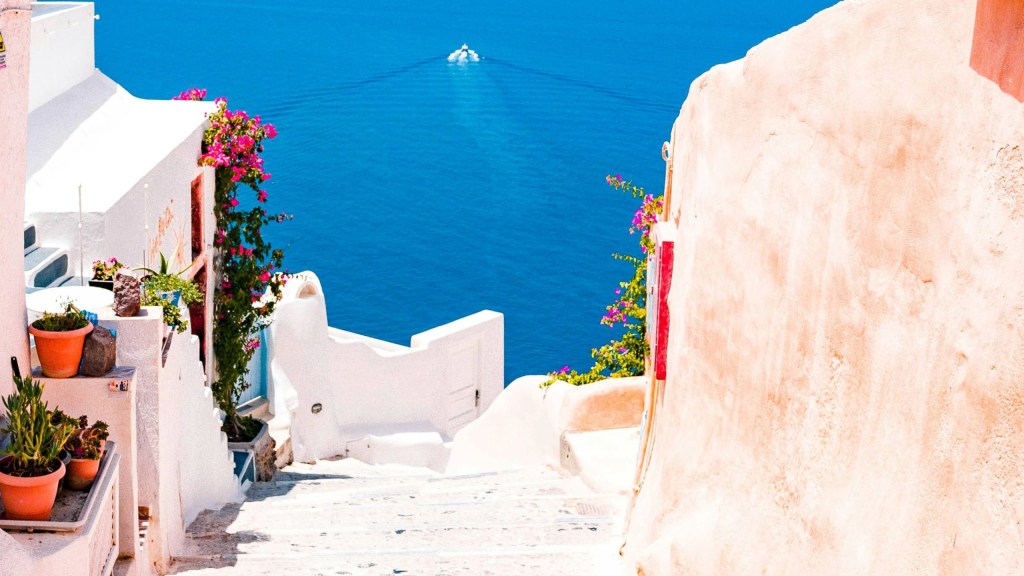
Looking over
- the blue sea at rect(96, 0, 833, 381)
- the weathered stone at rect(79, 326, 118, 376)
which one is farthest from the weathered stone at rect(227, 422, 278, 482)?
the blue sea at rect(96, 0, 833, 381)

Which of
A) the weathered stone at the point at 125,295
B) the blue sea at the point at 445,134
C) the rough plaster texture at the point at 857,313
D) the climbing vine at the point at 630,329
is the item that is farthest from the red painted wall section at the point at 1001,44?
the blue sea at the point at 445,134

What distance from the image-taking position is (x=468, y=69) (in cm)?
5591

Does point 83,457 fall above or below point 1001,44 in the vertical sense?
below

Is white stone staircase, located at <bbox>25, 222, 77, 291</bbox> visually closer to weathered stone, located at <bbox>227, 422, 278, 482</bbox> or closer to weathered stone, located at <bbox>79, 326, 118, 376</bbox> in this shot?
weathered stone, located at <bbox>79, 326, 118, 376</bbox>

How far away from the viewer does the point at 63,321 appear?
17.3ft

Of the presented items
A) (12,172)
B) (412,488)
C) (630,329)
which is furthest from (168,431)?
(630,329)

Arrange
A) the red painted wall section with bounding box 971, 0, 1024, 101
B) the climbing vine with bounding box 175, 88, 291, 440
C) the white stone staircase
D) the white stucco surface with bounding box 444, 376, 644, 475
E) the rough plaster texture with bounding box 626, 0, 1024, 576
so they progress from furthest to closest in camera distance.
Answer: the climbing vine with bounding box 175, 88, 291, 440 < the white stucco surface with bounding box 444, 376, 644, 475 < the white stone staircase < the rough plaster texture with bounding box 626, 0, 1024, 576 < the red painted wall section with bounding box 971, 0, 1024, 101

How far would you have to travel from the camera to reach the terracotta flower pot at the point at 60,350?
204 inches

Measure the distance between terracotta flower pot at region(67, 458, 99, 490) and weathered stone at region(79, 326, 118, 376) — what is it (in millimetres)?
959

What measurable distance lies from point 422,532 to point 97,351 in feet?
9.00

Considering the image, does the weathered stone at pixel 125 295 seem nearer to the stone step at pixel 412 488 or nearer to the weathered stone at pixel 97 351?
the weathered stone at pixel 97 351

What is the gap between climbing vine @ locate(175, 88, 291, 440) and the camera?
11266 mm

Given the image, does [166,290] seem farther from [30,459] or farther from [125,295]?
[30,459]

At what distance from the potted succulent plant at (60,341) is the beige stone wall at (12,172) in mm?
125
